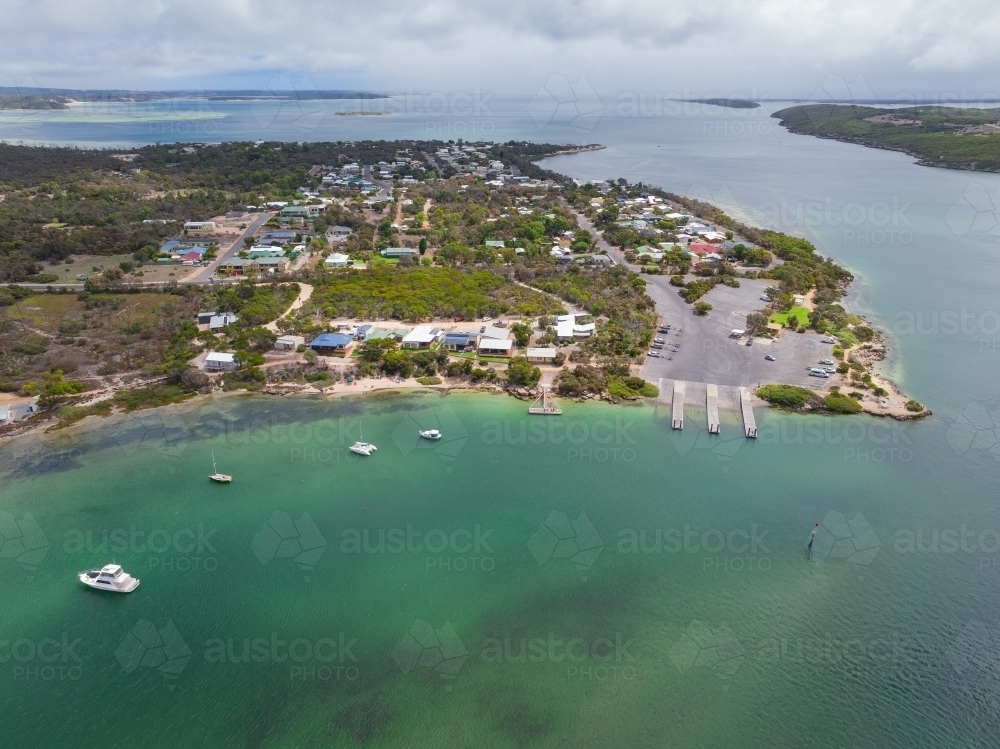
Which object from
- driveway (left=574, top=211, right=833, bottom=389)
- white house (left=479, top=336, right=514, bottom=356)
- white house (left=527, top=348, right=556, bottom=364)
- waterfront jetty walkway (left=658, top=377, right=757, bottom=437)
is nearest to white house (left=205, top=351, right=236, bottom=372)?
white house (left=479, top=336, right=514, bottom=356)

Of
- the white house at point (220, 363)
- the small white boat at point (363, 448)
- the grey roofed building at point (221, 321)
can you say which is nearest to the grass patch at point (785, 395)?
the small white boat at point (363, 448)

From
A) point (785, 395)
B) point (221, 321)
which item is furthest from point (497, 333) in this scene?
point (221, 321)

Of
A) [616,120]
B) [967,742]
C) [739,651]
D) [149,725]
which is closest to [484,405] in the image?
[739,651]

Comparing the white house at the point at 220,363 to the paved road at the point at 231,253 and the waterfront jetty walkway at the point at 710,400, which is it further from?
the waterfront jetty walkway at the point at 710,400

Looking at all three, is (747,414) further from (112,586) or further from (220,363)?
(220,363)

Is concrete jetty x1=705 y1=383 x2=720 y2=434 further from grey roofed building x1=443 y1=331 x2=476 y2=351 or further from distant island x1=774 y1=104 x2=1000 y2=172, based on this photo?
distant island x1=774 y1=104 x2=1000 y2=172

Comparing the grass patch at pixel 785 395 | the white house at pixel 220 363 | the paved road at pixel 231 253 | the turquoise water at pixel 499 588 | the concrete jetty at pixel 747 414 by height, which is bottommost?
the turquoise water at pixel 499 588
